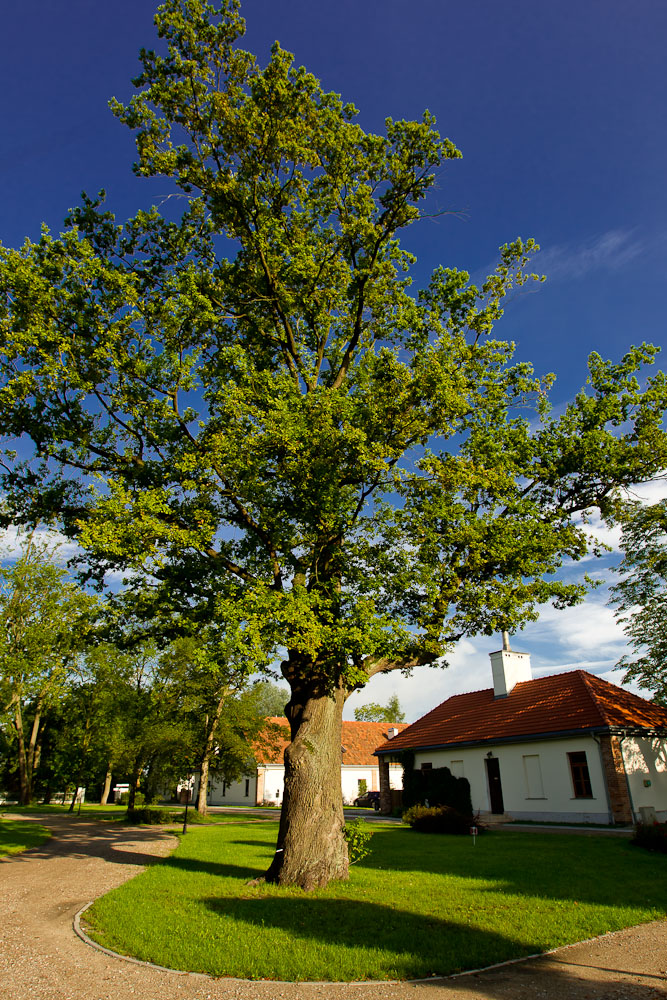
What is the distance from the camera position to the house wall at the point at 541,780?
73.5 feet

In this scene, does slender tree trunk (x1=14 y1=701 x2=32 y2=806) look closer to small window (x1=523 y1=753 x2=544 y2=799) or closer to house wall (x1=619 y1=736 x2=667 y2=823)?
small window (x1=523 y1=753 x2=544 y2=799)

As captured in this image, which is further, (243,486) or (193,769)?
(193,769)

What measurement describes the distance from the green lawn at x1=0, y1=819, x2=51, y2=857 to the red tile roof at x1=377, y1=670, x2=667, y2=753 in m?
18.3

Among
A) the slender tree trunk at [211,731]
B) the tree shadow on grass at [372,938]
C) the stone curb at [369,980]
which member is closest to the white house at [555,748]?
the slender tree trunk at [211,731]

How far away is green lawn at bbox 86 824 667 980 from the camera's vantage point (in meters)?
6.43

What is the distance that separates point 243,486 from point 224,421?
1.27 m

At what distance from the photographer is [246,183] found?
13266 mm

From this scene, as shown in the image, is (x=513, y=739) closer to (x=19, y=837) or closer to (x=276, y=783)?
(x=19, y=837)

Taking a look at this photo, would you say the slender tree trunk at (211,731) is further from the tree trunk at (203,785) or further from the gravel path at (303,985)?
the gravel path at (303,985)

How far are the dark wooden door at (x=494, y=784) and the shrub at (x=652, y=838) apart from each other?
39.9 ft

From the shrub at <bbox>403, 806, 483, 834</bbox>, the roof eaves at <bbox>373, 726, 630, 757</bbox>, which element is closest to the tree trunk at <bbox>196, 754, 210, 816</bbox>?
the roof eaves at <bbox>373, 726, 630, 757</bbox>

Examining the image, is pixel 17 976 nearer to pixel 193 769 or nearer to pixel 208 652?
pixel 208 652

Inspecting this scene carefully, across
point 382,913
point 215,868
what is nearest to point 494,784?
point 215,868

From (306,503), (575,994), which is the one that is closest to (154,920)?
(575,994)
